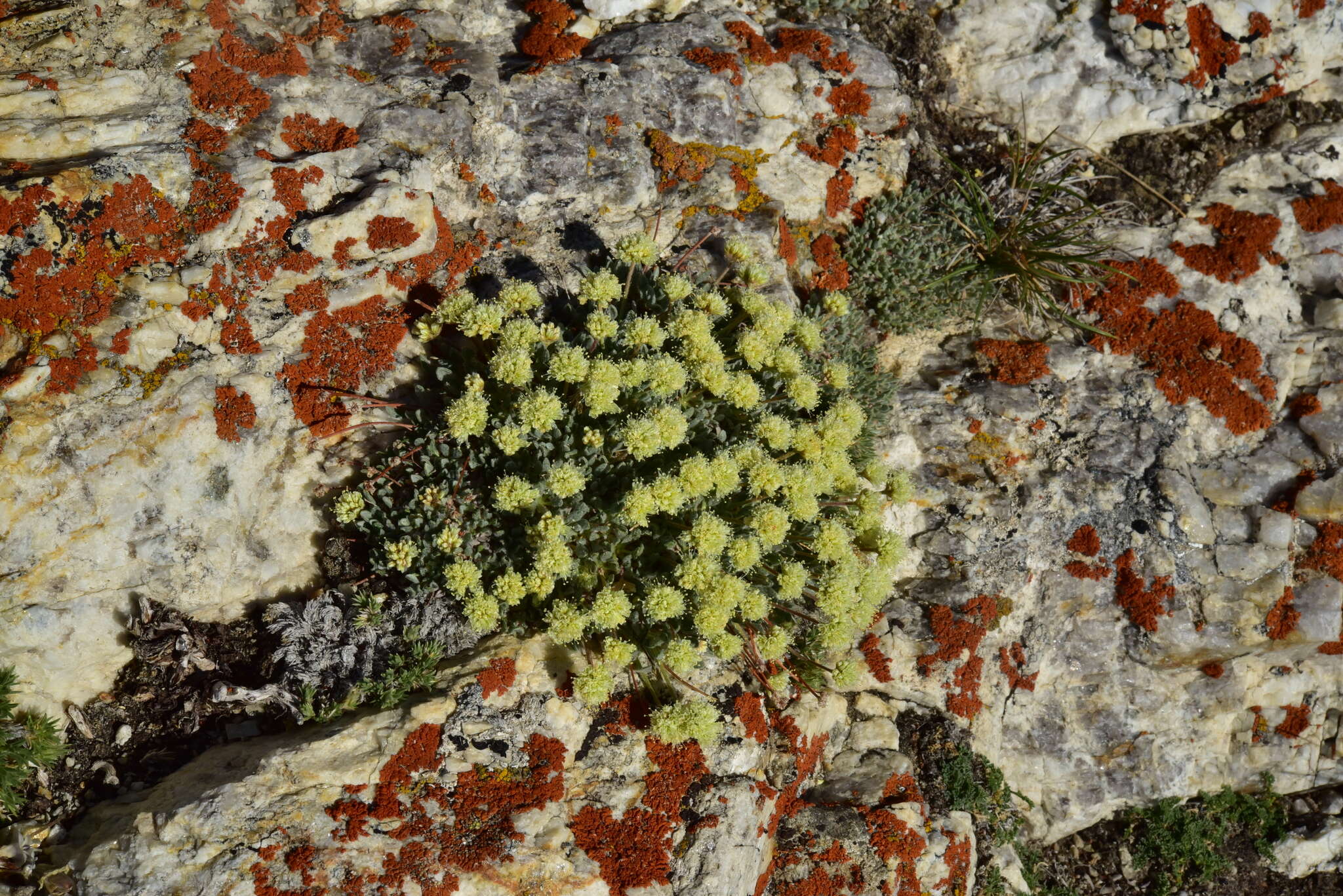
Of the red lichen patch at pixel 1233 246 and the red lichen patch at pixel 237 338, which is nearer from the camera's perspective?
the red lichen patch at pixel 237 338

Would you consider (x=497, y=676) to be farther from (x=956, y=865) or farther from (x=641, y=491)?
(x=956, y=865)

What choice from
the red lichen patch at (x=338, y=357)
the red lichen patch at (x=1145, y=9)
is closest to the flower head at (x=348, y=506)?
the red lichen patch at (x=338, y=357)

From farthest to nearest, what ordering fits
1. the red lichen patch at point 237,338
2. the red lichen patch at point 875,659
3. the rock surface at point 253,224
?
the red lichen patch at point 875,659
the red lichen patch at point 237,338
the rock surface at point 253,224

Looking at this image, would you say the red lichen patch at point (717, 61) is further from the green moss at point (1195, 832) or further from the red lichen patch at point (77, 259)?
the green moss at point (1195, 832)

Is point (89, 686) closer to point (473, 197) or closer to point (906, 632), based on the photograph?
point (473, 197)

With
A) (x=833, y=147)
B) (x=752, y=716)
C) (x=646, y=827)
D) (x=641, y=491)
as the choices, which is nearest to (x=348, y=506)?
(x=641, y=491)

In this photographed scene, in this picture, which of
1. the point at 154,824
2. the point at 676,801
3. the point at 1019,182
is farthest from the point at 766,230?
the point at 154,824

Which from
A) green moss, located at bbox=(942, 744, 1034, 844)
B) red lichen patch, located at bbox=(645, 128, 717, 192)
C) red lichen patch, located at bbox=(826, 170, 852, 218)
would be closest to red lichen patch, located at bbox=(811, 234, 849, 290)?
red lichen patch, located at bbox=(826, 170, 852, 218)
